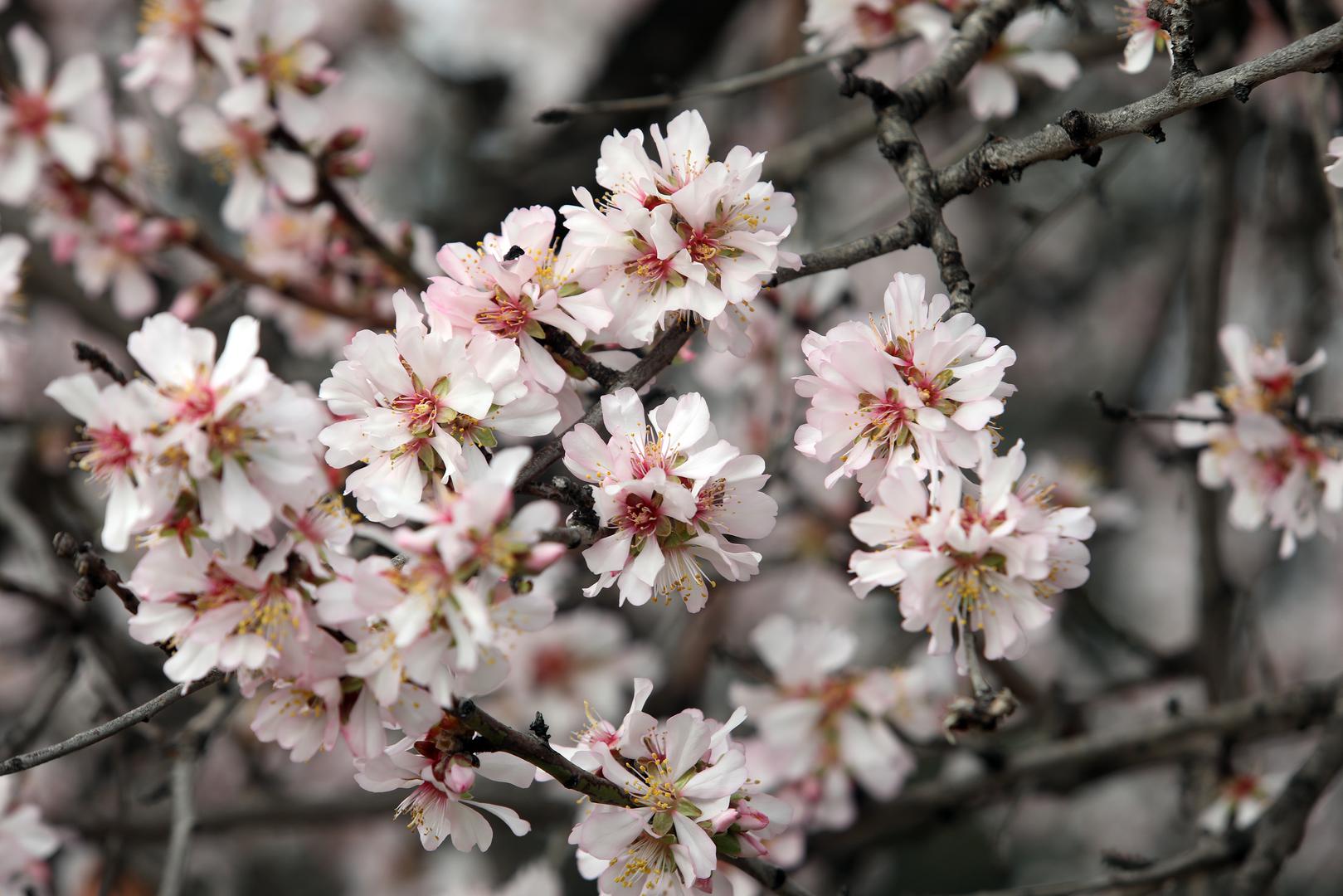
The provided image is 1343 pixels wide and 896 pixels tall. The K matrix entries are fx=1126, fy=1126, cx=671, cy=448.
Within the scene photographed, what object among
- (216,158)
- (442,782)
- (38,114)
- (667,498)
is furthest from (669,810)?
(38,114)

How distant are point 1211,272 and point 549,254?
1.98 meters

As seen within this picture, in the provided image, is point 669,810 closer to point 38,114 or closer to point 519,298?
point 519,298

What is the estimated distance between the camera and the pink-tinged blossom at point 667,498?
4.35 feet

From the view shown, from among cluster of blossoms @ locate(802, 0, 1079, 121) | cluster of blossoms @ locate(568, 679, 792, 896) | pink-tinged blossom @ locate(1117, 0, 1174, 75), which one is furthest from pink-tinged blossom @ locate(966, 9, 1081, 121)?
cluster of blossoms @ locate(568, 679, 792, 896)

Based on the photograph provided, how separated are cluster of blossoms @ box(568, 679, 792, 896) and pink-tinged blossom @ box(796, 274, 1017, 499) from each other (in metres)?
0.36

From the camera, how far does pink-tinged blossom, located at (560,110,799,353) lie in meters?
1.39

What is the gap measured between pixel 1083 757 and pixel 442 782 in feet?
5.84

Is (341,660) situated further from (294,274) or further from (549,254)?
(294,274)

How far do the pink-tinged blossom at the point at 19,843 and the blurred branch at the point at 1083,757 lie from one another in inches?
71.4

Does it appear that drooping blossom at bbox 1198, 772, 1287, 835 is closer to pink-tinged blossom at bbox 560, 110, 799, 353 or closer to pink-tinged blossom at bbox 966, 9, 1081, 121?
pink-tinged blossom at bbox 966, 9, 1081, 121

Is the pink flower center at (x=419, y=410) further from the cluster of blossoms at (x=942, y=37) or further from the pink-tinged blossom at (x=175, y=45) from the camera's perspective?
the pink-tinged blossom at (x=175, y=45)

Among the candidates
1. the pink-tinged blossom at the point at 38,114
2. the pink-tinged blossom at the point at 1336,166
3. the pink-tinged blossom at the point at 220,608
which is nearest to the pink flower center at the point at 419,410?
the pink-tinged blossom at the point at 220,608

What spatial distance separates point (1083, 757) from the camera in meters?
2.61

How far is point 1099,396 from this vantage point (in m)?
1.81
